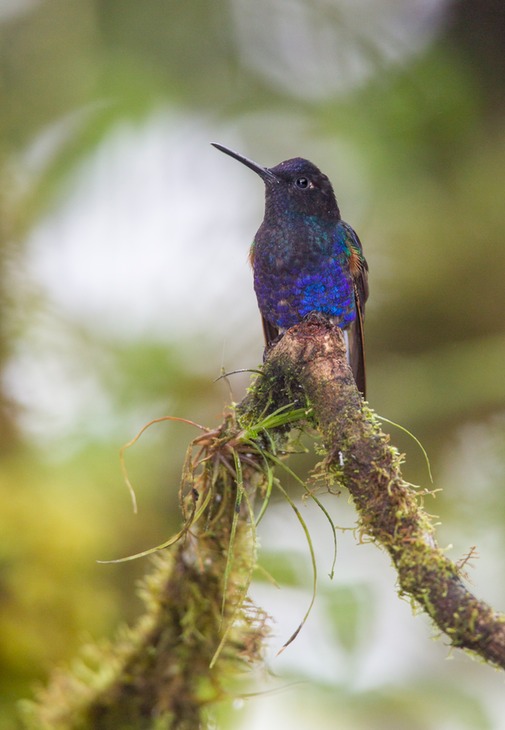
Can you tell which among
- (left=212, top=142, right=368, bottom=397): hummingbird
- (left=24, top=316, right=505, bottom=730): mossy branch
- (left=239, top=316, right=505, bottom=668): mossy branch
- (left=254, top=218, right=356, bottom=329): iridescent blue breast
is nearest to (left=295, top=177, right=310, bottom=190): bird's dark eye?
(left=212, top=142, right=368, bottom=397): hummingbird

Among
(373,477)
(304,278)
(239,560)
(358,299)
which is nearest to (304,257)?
(304,278)

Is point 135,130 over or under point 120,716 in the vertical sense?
over

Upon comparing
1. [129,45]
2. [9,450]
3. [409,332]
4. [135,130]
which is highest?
[129,45]

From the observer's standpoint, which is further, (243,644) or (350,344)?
(350,344)

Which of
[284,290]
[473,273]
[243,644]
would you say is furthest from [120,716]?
[473,273]

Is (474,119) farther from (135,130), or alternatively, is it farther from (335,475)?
(335,475)

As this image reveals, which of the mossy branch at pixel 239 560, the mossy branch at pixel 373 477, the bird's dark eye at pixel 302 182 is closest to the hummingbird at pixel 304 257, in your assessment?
the bird's dark eye at pixel 302 182

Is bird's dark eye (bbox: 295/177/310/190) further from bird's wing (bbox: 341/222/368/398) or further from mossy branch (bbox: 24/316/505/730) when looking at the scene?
mossy branch (bbox: 24/316/505/730)
